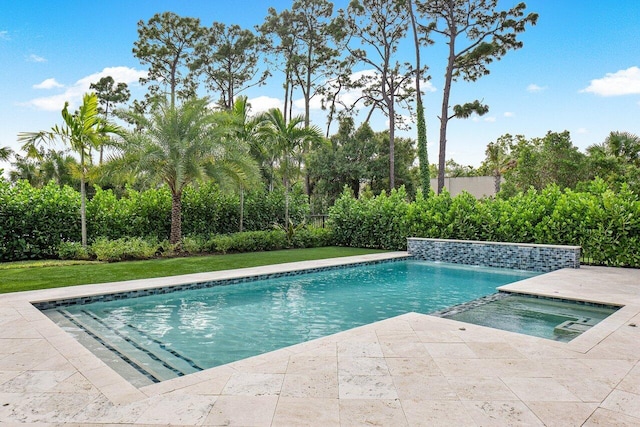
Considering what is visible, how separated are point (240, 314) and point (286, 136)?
8699 mm

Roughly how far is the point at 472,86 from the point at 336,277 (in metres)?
16.3

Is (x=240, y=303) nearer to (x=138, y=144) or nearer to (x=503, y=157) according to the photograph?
(x=138, y=144)

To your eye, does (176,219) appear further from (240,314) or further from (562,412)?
(562,412)

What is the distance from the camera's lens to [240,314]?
6133 mm

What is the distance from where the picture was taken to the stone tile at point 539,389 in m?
2.87

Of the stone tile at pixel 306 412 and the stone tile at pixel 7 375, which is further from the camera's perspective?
the stone tile at pixel 7 375

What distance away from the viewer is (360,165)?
969 inches

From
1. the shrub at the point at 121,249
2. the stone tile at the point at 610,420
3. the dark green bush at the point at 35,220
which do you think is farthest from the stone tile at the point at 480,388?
the dark green bush at the point at 35,220

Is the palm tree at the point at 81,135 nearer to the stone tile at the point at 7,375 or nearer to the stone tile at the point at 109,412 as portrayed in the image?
the stone tile at the point at 7,375

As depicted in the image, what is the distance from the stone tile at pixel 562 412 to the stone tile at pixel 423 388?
0.50m

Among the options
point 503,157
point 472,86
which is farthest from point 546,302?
point 503,157

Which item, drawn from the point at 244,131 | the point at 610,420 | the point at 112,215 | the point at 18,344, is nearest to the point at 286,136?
the point at 244,131

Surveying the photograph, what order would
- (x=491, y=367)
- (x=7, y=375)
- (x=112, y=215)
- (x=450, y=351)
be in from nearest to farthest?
(x=7, y=375)
(x=491, y=367)
(x=450, y=351)
(x=112, y=215)

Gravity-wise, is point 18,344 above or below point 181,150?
below
